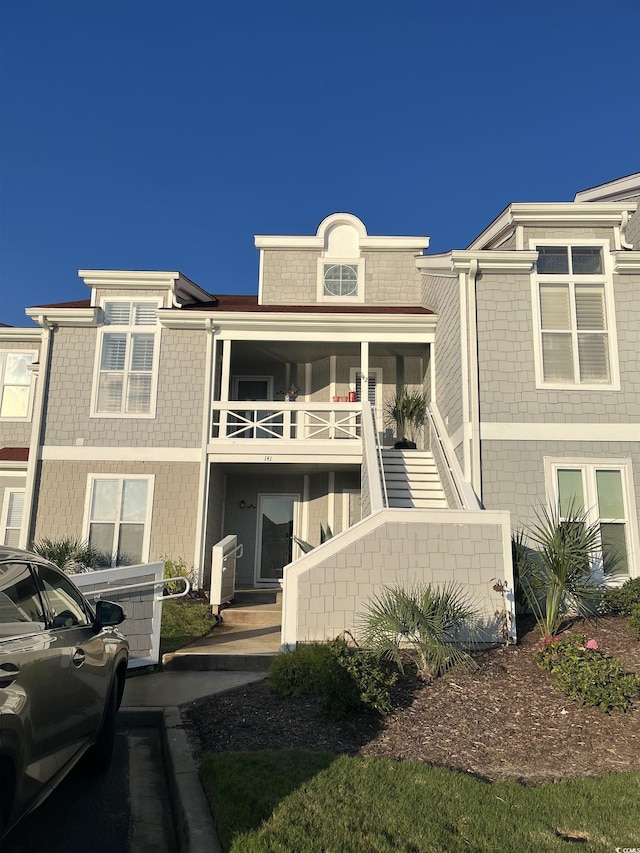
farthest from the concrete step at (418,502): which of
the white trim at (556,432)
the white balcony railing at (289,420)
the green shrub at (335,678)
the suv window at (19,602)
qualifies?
the suv window at (19,602)

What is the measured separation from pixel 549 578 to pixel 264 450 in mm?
6909

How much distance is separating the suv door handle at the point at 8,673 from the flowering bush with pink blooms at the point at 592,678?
4844 mm

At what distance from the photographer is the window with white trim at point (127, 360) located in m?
14.2

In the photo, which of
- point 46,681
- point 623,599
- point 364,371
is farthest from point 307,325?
point 46,681

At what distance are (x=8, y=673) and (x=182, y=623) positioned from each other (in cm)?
794

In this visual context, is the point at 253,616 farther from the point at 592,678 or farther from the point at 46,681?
the point at 46,681

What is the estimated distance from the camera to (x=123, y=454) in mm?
13867

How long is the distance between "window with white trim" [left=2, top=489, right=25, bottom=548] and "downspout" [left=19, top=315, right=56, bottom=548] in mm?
1713

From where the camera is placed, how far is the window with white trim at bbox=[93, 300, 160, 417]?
558 inches

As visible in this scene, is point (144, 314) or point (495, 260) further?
point (144, 314)

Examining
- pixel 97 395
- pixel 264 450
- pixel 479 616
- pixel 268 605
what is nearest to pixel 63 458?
pixel 97 395

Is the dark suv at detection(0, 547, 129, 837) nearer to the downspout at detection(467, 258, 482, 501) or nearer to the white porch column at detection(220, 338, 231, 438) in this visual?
the downspout at detection(467, 258, 482, 501)

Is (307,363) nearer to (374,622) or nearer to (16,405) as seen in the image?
(16,405)

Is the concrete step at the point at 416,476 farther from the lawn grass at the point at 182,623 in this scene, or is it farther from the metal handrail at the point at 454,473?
the lawn grass at the point at 182,623
